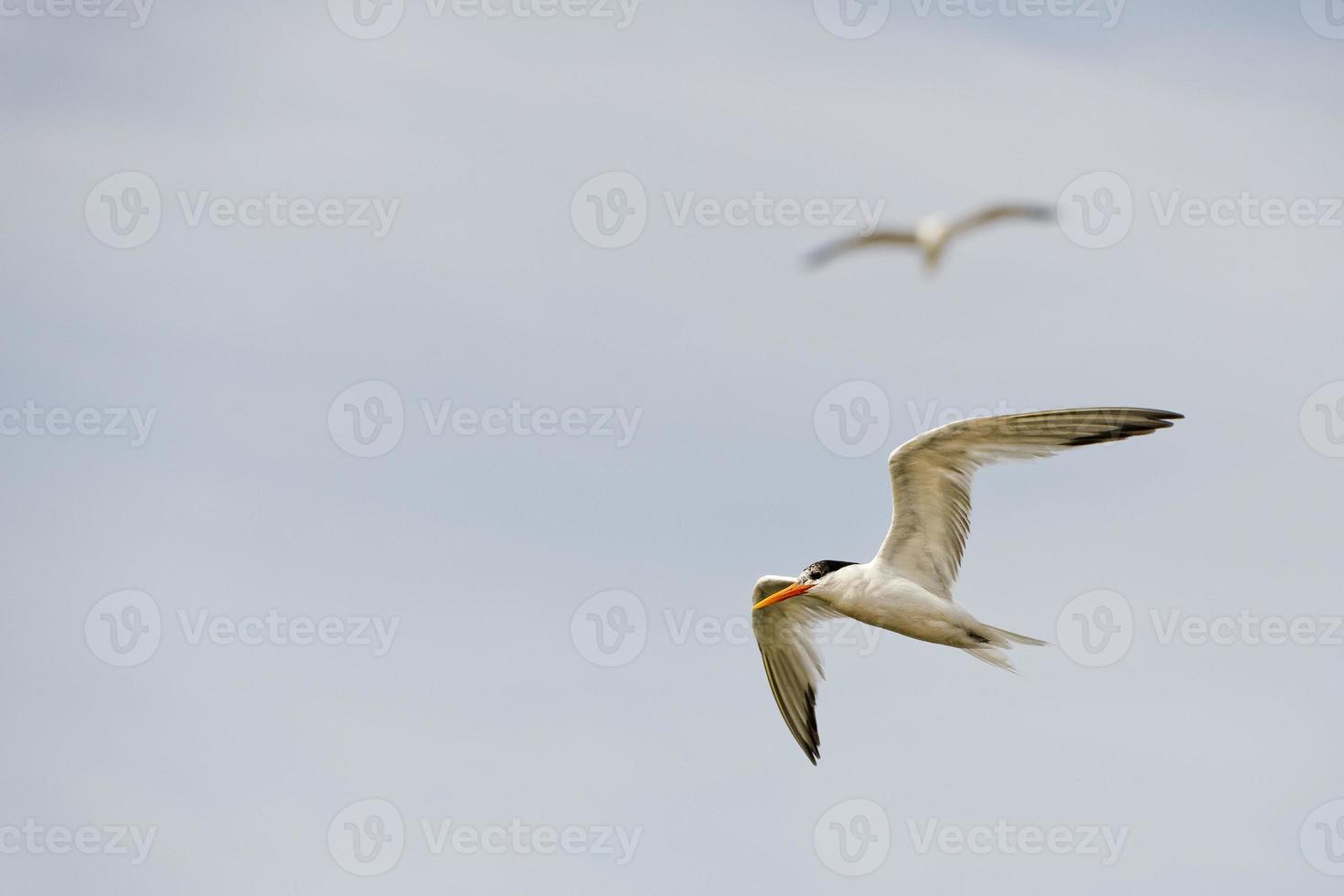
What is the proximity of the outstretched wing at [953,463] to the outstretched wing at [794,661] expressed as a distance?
3015 millimetres

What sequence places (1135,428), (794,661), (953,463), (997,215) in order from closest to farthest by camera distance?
1. (1135,428)
2. (953,463)
3. (794,661)
4. (997,215)

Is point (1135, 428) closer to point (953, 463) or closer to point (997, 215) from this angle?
point (953, 463)

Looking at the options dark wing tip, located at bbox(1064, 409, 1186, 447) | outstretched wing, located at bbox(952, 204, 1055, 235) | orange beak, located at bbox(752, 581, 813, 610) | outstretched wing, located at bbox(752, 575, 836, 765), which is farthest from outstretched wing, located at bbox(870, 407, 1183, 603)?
outstretched wing, located at bbox(952, 204, 1055, 235)

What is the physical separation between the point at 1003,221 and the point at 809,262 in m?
3.00

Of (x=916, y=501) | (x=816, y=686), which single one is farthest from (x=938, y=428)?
(x=816, y=686)

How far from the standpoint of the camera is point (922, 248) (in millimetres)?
27125

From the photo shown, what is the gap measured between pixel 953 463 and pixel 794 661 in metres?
4.77

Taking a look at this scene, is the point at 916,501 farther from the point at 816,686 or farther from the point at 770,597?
the point at 816,686

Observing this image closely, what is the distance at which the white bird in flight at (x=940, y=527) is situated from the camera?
62.3 ft

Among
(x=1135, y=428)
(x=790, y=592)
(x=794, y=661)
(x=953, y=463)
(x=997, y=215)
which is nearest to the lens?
(x=1135, y=428)

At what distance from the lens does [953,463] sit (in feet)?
64.9

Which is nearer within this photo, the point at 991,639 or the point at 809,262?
the point at 991,639

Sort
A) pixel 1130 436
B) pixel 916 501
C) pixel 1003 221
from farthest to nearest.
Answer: pixel 1003 221, pixel 916 501, pixel 1130 436

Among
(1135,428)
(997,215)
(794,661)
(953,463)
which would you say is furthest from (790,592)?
(997,215)
